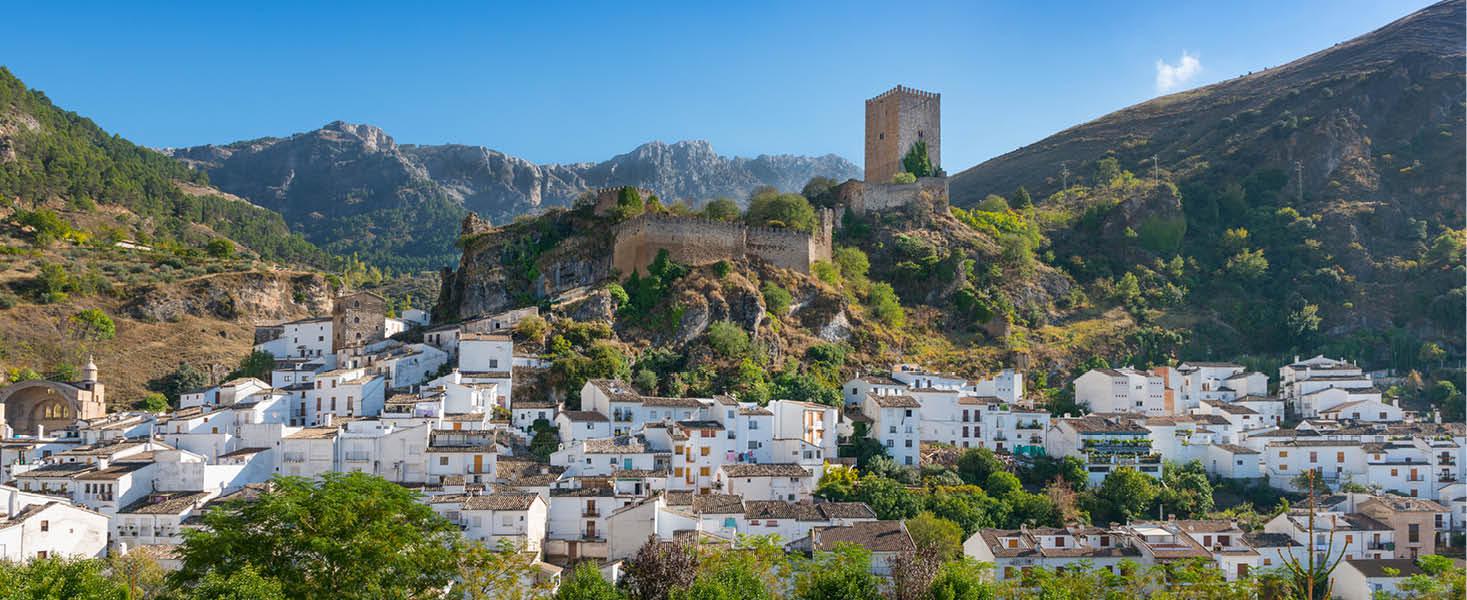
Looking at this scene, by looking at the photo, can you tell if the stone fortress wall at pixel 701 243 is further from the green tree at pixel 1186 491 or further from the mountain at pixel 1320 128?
the mountain at pixel 1320 128

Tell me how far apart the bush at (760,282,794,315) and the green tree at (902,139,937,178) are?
20521 mm

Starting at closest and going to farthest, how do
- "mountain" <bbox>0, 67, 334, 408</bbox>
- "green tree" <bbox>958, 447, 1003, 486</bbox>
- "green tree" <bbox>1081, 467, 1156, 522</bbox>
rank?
"green tree" <bbox>1081, 467, 1156, 522</bbox>
"green tree" <bbox>958, 447, 1003, 486</bbox>
"mountain" <bbox>0, 67, 334, 408</bbox>

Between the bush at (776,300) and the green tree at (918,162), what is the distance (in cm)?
2052

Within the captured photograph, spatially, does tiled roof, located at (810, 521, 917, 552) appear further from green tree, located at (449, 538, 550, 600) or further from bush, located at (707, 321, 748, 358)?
bush, located at (707, 321, 748, 358)

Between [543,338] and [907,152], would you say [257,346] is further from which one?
[907,152]

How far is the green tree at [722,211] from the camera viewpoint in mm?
57438

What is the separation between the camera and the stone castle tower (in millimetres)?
72312

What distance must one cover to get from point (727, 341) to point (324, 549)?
2645 cm

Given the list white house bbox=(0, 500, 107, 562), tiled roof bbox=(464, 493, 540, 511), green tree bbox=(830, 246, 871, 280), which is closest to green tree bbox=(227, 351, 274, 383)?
white house bbox=(0, 500, 107, 562)

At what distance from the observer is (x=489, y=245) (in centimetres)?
5722

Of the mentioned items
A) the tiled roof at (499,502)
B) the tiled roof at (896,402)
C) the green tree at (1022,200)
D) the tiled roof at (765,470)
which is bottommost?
Answer: the tiled roof at (499,502)

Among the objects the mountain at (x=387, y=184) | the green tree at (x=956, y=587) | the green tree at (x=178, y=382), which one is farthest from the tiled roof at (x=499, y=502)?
the mountain at (x=387, y=184)

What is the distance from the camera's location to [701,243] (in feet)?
178

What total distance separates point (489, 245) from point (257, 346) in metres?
11.4
